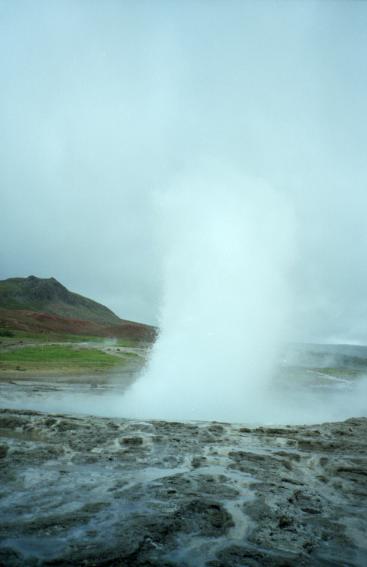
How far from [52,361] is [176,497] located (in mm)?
28216

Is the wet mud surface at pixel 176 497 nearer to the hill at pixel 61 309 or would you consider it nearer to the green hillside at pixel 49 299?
the hill at pixel 61 309

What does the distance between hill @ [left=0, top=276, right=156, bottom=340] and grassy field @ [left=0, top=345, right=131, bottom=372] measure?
1712 inches

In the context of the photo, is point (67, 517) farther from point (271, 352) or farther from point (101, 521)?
point (271, 352)

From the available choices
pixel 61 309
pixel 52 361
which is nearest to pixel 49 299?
pixel 61 309

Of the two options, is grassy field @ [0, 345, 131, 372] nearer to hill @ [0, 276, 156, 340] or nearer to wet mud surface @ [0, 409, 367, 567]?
wet mud surface @ [0, 409, 367, 567]

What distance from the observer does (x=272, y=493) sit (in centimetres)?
684

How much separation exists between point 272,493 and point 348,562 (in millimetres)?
2251

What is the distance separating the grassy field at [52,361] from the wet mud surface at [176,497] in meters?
18.5

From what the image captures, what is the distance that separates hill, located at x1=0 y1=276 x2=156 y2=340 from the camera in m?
84.3

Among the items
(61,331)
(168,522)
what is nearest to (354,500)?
(168,522)

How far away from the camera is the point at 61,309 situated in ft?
450

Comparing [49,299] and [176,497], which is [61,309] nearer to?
[49,299]

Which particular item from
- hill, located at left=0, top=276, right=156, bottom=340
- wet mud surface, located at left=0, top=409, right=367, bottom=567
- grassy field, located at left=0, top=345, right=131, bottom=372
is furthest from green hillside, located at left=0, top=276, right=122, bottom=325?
wet mud surface, located at left=0, top=409, right=367, bottom=567

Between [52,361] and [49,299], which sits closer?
[52,361]
